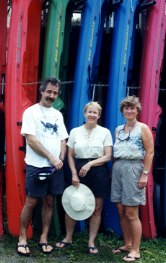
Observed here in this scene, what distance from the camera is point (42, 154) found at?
2.52 meters

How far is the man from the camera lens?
2521 millimetres

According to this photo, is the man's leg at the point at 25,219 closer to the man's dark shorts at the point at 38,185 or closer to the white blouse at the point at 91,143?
the man's dark shorts at the point at 38,185

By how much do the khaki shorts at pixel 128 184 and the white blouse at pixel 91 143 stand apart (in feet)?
0.79

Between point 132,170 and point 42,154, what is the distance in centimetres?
88

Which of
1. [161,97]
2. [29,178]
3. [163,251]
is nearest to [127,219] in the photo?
[163,251]

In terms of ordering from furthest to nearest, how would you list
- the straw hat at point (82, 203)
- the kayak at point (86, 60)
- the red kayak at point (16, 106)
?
the kayak at point (86, 60) → the red kayak at point (16, 106) → the straw hat at point (82, 203)

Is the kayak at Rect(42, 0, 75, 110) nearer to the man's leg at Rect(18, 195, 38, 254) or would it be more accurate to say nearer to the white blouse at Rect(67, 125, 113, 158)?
the white blouse at Rect(67, 125, 113, 158)

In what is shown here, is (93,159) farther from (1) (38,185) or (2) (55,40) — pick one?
(2) (55,40)

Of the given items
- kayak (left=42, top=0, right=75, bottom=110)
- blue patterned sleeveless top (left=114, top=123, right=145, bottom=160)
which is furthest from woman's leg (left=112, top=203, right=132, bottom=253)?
kayak (left=42, top=0, right=75, bottom=110)

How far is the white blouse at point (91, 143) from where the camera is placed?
2678 millimetres

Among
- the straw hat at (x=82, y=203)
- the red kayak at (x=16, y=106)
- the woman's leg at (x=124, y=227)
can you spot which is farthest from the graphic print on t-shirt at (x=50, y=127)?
the woman's leg at (x=124, y=227)

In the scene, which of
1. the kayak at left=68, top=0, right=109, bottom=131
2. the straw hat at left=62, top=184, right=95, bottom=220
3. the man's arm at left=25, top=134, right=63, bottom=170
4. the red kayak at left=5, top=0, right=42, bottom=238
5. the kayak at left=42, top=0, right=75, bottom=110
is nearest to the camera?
the man's arm at left=25, top=134, right=63, bottom=170

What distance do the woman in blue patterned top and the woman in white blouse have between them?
12 centimetres

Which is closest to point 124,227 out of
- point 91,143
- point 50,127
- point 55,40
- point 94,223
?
point 94,223
